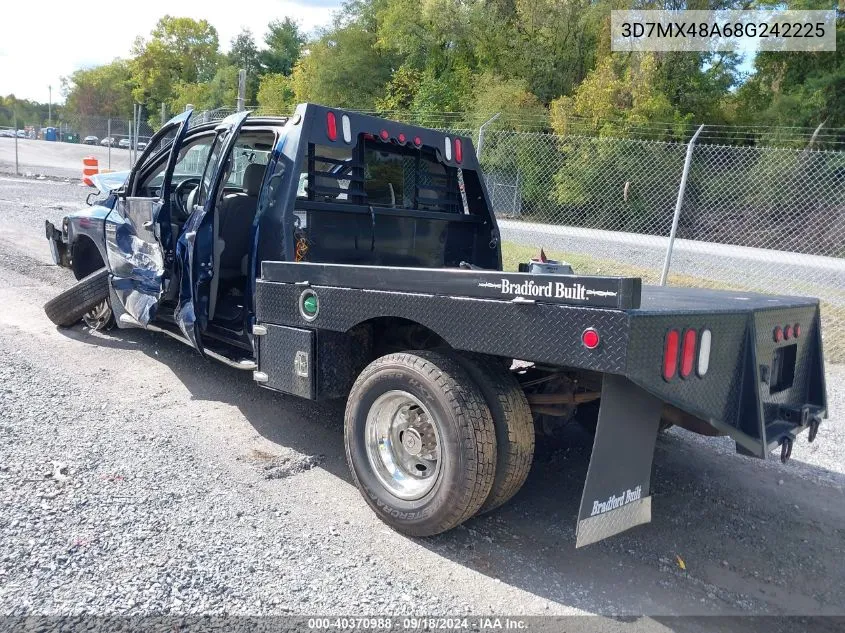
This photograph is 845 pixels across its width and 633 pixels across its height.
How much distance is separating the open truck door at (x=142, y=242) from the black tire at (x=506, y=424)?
111 inches

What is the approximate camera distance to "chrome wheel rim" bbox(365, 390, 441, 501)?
3.36m

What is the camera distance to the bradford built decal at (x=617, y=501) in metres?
2.85

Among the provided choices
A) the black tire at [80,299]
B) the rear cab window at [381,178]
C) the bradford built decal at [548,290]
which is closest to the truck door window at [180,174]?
the black tire at [80,299]

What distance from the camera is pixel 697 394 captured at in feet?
9.61

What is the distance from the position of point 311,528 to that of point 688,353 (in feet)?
6.34

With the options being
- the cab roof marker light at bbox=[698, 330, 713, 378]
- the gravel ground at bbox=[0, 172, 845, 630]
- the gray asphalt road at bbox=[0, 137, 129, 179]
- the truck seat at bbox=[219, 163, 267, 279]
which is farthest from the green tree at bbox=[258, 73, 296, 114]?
the cab roof marker light at bbox=[698, 330, 713, 378]

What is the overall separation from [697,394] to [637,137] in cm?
2051

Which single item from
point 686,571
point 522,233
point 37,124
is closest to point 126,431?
point 686,571

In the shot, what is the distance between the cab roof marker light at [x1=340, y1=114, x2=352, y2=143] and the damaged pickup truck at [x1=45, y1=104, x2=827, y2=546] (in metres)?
0.01

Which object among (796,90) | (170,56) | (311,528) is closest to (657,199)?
(311,528)

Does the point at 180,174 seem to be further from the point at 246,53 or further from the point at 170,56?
the point at 170,56

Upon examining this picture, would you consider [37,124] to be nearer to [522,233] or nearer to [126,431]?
[522,233]

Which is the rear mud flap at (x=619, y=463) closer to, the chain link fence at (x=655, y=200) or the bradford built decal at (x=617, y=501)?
the bradford built decal at (x=617, y=501)

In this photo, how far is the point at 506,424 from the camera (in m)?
3.12
